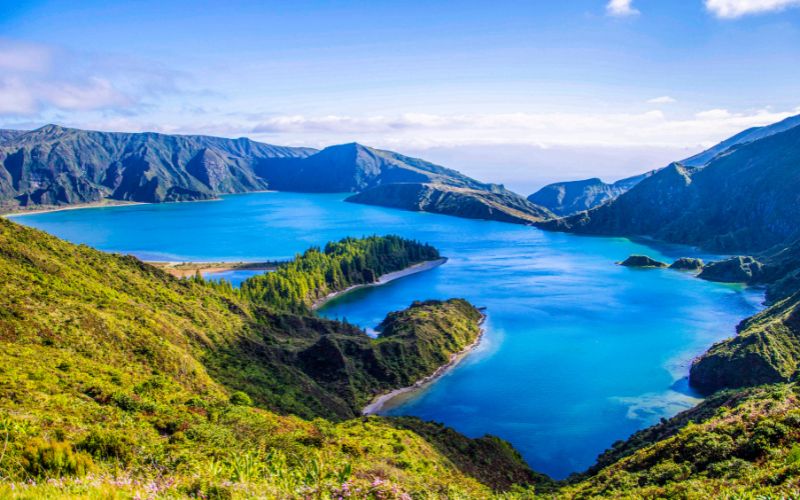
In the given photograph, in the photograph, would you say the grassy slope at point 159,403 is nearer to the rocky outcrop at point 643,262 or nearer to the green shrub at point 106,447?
the green shrub at point 106,447

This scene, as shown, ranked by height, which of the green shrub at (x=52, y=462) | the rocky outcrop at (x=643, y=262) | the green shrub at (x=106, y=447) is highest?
the green shrub at (x=52, y=462)

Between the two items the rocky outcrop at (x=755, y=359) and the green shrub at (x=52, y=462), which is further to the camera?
the rocky outcrop at (x=755, y=359)

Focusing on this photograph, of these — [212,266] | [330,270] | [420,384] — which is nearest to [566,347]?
[420,384]

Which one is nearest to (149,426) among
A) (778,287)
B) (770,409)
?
(770,409)

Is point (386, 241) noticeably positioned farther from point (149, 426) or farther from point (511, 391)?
point (149, 426)

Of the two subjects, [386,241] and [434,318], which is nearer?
[434,318]

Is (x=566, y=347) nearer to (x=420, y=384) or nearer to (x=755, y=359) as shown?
(x=755, y=359)

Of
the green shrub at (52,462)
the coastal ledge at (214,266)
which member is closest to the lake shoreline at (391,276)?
the coastal ledge at (214,266)
